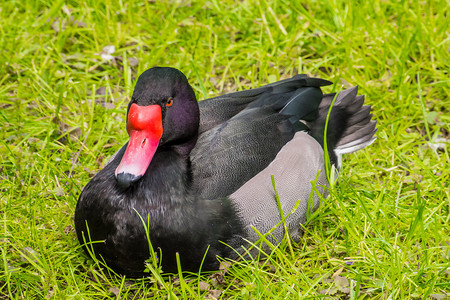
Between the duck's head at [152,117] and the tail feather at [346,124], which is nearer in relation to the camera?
the duck's head at [152,117]

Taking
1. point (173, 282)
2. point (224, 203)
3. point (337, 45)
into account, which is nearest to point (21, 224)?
point (173, 282)

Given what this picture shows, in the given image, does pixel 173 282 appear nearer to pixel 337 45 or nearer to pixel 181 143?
pixel 181 143

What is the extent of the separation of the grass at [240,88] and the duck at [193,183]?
0.16 m

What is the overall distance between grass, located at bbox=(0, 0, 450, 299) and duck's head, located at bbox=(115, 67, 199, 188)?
569mm

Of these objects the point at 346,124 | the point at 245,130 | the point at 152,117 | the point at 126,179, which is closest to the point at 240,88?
the point at 346,124

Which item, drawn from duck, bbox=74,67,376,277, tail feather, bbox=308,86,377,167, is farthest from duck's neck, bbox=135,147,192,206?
tail feather, bbox=308,86,377,167

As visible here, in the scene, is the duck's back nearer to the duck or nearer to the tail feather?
the duck

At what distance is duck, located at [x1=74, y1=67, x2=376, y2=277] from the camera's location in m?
3.00

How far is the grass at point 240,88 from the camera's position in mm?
3131

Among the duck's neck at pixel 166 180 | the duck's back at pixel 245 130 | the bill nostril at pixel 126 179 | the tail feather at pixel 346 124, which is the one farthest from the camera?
the tail feather at pixel 346 124

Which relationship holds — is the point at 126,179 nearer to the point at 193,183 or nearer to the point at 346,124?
the point at 193,183

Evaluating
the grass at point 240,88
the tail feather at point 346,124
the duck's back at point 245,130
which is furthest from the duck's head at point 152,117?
the tail feather at point 346,124

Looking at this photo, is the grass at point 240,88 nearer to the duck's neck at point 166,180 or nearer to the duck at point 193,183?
the duck at point 193,183

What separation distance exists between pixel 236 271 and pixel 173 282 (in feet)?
1.08
